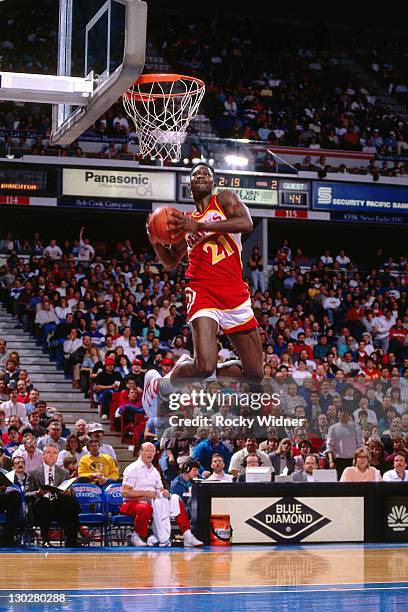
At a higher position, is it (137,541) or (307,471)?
(307,471)

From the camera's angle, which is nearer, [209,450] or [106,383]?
[209,450]

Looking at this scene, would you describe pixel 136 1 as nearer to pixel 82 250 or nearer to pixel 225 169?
pixel 225 169

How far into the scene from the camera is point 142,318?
60.7 ft

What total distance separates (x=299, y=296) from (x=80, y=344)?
6.48 m

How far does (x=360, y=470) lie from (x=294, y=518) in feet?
3.92

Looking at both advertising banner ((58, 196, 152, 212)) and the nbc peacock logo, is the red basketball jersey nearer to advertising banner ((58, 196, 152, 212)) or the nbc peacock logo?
the nbc peacock logo

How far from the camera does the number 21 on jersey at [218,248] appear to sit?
7332mm

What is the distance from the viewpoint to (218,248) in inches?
289

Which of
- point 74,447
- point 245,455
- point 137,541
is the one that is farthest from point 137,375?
point 137,541

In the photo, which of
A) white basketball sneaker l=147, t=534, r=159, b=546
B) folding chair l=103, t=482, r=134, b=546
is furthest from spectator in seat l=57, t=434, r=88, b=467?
white basketball sneaker l=147, t=534, r=159, b=546

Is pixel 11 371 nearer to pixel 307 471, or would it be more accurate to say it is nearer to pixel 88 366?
pixel 88 366

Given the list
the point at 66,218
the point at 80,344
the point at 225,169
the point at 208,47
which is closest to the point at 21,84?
the point at 80,344

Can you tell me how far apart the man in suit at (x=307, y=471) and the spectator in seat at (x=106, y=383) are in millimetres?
4009

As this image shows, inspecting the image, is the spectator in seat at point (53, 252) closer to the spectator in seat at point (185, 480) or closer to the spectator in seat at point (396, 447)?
the spectator in seat at point (185, 480)
